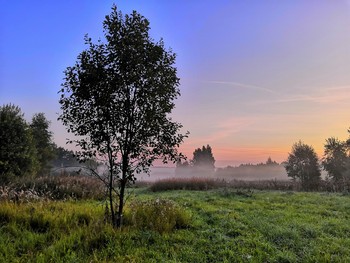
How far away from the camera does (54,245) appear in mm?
5762

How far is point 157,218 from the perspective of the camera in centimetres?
761

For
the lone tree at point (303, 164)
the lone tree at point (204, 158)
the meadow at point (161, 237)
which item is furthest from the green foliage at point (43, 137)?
the lone tree at point (204, 158)

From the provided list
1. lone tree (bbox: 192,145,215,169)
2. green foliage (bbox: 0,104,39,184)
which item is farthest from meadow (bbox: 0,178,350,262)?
lone tree (bbox: 192,145,215,169)

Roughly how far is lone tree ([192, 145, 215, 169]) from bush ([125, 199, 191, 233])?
10050cm

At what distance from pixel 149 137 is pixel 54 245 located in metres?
3.39

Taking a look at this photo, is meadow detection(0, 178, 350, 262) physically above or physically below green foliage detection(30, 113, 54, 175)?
below

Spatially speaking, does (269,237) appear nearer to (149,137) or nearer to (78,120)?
(149,137)

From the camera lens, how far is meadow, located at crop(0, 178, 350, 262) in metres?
5.61

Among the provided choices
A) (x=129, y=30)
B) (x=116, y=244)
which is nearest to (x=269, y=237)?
(x=116, y=244)

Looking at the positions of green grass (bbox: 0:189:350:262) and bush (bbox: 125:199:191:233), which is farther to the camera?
bush (bbox: 125:199:191:233)

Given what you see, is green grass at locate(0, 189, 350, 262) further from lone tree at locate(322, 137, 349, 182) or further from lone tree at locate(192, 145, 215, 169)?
lone tree at locate(192, 145, 215, 169)

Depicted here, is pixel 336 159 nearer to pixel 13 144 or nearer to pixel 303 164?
pixel 303 164

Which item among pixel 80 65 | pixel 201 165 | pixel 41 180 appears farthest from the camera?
pixel 201 165

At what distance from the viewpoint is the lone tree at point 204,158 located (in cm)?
10856
